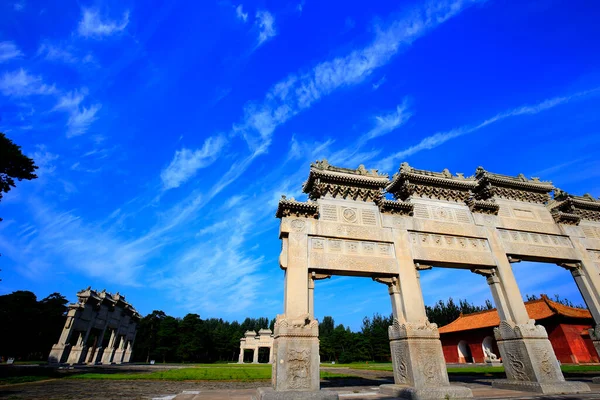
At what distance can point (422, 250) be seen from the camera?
36.4 ft

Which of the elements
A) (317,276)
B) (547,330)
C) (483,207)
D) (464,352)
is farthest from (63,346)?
(547,330)

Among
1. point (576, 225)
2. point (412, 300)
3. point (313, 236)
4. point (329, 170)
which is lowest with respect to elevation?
point (412, 300)

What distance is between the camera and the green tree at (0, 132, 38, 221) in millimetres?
16078

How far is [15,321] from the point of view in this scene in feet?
115

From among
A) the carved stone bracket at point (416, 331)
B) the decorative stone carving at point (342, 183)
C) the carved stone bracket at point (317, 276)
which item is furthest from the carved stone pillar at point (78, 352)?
the carved stone bracket at point (416, 331)

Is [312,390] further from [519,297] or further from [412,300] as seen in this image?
[519,297]

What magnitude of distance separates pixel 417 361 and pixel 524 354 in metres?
4.28

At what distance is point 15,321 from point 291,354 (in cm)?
4520

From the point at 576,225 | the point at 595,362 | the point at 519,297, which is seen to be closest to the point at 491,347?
Result: the point at 595,362

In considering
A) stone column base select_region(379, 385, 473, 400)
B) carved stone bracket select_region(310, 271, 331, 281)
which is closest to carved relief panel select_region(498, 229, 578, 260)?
stone column base select_region(379, 385, 473, 400)

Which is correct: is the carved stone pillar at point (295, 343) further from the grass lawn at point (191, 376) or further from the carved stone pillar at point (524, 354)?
the grass lawn at point (191, 376)

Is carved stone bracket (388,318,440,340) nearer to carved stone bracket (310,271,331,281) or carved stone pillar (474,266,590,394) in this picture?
carved stone bracket (310,271,331,281)

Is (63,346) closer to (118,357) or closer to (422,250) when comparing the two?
(118,357)

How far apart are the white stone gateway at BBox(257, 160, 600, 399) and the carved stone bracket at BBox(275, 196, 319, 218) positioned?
0.04 m
